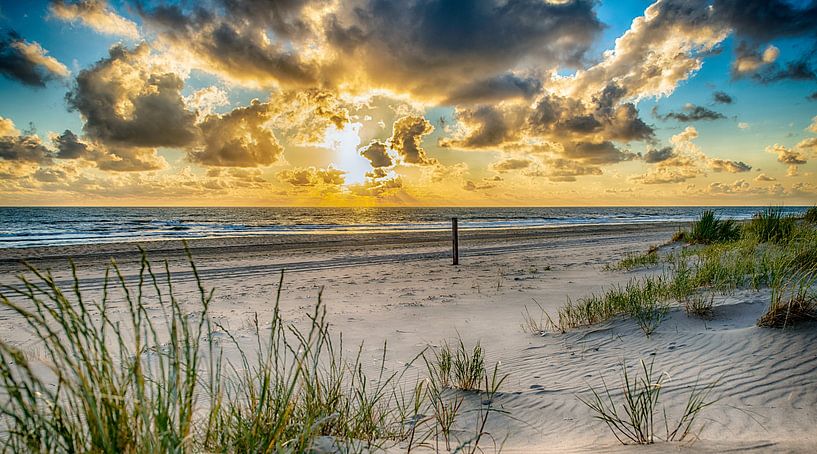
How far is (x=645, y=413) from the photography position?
250 cm

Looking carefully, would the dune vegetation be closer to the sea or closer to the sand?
the sand

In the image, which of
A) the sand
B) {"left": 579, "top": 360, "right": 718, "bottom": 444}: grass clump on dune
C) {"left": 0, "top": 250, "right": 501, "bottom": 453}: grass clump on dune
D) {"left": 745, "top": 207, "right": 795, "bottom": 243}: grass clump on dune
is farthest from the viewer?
{"left": 745, "top": 207, "right": 795, "bottom": 243}: grass clump on dune

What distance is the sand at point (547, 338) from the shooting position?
3000 mm

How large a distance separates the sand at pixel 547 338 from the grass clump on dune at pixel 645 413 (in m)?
0.09

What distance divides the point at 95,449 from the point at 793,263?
816 centimetres

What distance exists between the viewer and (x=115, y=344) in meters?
5.67

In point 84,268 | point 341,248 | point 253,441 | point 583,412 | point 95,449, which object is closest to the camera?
point 95,449

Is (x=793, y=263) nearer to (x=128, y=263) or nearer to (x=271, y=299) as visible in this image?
(x=271, y=299)

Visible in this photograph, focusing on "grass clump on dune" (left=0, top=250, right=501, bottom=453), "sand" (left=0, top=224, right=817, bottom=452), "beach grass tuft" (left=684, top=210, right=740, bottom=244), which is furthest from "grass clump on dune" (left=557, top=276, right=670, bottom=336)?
"beach grass tuft" (left=684, top=210, right=740, bottom=244)

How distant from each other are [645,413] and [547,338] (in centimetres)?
314

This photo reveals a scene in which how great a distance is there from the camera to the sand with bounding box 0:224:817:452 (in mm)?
3000

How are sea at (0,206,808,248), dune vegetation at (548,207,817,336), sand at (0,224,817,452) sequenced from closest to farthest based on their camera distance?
sand at (0,224,817,452), dune vegetation at (548,207,817,336), sea at (0,206,808,248)

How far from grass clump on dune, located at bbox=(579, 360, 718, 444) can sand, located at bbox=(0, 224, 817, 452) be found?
0.09 metres

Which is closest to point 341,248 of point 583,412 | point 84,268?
point 84,268
